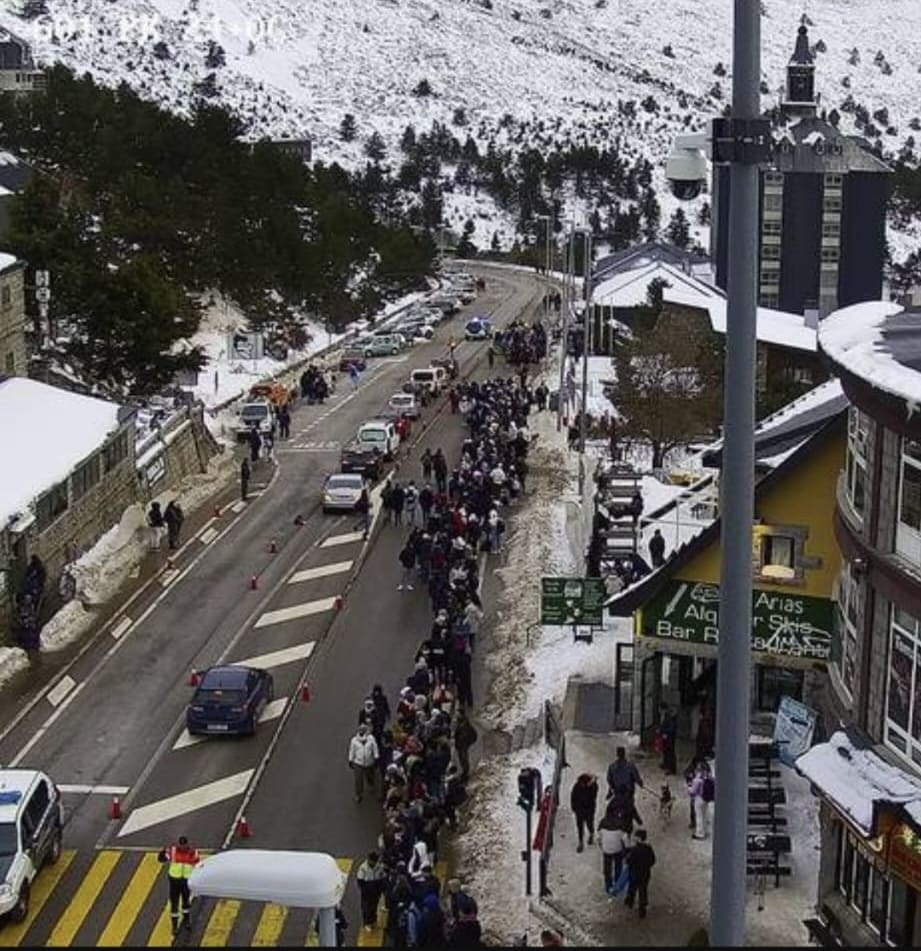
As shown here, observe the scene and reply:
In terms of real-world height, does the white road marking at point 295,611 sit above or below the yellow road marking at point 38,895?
below

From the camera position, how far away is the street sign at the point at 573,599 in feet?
91.4

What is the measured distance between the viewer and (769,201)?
308 ft

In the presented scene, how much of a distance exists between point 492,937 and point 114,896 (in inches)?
206

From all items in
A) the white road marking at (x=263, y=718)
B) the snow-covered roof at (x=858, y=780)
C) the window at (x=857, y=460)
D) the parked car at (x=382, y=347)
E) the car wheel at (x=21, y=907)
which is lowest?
the parked car at (x=382, y=347)

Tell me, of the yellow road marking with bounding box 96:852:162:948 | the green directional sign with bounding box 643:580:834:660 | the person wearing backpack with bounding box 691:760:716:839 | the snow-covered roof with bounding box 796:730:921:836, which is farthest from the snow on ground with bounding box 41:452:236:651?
the snow-covered roof with bounding box 796:730:921:836

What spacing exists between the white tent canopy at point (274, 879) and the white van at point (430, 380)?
4449 cm

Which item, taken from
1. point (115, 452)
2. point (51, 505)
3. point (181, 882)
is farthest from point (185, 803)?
point (115, 452)

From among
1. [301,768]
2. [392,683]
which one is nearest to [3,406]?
[392,683]

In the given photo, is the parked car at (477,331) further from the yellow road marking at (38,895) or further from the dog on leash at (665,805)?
the yellow road marking at (38,895)

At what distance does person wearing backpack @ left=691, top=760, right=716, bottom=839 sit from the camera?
2208cm

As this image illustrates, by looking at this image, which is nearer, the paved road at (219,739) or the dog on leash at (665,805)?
the paved road at (219,739)

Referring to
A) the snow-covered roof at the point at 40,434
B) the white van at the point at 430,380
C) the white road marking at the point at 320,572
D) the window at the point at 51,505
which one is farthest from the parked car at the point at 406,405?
the window at the point at 51,505

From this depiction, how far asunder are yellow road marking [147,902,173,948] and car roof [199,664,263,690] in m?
6.64

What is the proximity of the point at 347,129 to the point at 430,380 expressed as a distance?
12230 cm
